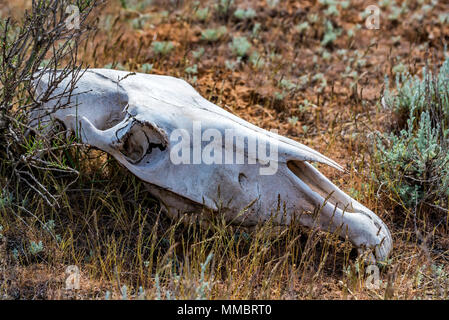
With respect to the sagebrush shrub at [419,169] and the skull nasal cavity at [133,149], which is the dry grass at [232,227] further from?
the skull nasal cavity at [133,149]

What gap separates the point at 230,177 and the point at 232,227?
516mm

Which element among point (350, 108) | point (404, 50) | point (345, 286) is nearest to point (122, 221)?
point (345, 286)

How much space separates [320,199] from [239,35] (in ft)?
12.0

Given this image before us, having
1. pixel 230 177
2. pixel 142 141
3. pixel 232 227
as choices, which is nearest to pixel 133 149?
pixel 142 141

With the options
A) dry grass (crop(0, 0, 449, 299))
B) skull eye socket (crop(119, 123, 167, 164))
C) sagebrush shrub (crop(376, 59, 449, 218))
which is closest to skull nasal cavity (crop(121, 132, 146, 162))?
skull eye socket (crop(119, 123, 167, 164))

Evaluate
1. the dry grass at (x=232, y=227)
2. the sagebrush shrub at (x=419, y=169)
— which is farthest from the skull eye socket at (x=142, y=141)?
the sagebrush shrub at (x=419, y=169)

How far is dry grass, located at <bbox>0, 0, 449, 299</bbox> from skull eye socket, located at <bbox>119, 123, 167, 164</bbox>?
0.38 m

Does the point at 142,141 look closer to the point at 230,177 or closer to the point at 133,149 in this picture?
the point at 133,149

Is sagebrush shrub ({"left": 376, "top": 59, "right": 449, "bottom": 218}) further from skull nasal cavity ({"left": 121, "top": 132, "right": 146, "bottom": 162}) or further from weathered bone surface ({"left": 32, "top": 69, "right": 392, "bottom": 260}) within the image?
skull nasal cavity ({"left": 121, "top": 132, "right": 146, "bottom": 162})

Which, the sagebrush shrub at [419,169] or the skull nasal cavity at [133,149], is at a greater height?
the skull nasal cavity at [133,149]

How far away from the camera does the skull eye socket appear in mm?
3650

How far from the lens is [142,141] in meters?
3.72

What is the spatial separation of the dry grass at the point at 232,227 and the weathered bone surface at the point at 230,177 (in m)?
0.14

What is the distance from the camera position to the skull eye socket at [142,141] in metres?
3.65
